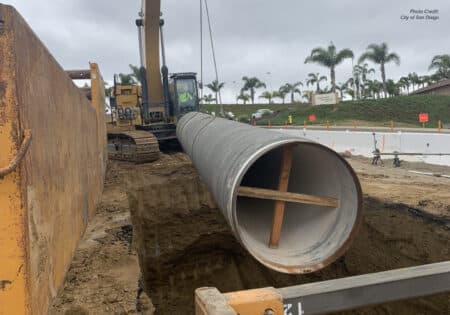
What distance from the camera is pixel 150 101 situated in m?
13.2

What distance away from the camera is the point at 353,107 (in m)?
39.8

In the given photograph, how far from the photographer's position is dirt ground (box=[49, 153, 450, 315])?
13.4ft

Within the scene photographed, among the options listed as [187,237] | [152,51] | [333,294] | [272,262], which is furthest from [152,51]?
[333,294]

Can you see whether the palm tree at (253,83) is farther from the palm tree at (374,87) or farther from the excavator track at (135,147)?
the excavator track at (135,147)

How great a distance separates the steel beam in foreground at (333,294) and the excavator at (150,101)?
31.2 ft

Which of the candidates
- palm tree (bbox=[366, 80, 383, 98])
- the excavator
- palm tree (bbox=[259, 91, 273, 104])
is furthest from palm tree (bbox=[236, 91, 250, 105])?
the excavator

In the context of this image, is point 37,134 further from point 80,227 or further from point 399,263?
point 399,263

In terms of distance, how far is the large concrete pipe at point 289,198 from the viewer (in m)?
3.47

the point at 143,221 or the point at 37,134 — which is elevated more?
the point at 37,134

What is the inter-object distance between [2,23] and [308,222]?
3.48m

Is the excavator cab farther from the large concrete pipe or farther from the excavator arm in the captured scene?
the large concrete pipe

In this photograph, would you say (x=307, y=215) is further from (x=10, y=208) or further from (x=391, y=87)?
(x=391, y=87)

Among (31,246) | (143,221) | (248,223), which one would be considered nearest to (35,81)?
(31,246)

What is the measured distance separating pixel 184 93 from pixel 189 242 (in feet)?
17.4
